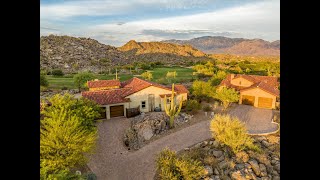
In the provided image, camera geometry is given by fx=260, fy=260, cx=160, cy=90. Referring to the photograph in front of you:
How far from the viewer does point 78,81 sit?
33.6 m

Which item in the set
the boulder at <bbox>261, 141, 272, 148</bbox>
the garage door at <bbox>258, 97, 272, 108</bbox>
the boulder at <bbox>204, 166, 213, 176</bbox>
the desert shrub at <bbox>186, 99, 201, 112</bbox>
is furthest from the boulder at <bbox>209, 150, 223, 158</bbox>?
the garage door at <bbox>258, 97, 272, 108</bbox>

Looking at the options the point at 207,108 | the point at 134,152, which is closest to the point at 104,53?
the point at 207,108

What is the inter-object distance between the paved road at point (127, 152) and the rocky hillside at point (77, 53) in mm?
46835

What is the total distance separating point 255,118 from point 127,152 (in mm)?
12042

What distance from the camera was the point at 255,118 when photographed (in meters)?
21.9

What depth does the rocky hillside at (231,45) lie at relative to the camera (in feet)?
315

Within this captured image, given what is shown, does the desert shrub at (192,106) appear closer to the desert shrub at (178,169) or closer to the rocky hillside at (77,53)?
the desert shrub at (178,169)

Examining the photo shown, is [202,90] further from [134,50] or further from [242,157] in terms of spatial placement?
[134,50]

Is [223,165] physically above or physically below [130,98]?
below

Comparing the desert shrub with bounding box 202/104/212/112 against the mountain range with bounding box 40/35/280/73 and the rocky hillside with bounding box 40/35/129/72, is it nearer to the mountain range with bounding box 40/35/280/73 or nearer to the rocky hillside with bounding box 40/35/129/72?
the rocky hillside with bounding box 40/35/129/72

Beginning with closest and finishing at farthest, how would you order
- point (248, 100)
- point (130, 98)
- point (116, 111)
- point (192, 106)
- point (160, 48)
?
point (116, 111) → point (130, 98) → point (192, 106) → point (248, 100) → point (160, 48)

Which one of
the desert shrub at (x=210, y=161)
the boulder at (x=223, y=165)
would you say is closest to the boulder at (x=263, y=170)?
the boulder at (x=223, y=165)
